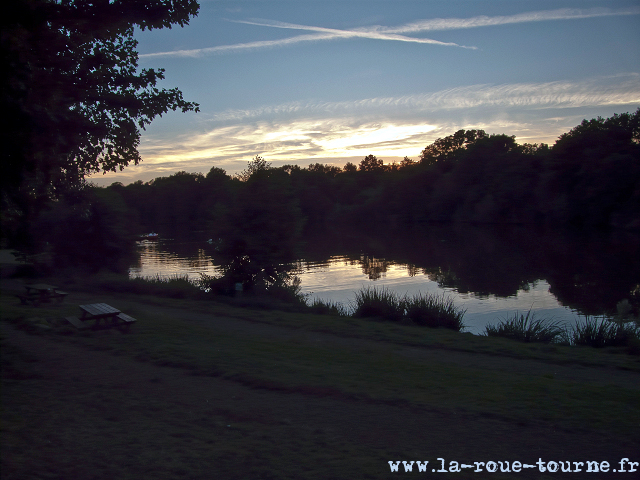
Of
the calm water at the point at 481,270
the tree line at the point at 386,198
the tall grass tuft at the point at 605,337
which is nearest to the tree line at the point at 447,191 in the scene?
the tree line at the point at 386,198

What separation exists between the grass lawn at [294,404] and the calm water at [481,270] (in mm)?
7616

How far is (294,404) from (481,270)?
2709cm

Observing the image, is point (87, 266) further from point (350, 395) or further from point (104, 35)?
point (350, 395)

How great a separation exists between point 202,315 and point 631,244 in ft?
136

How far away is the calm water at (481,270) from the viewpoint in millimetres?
20719

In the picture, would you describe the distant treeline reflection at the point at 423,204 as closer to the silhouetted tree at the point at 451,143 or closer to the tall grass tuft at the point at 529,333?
the silhouetted tree at the point at 451,143

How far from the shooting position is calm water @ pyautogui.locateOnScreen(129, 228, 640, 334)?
20.7 metres

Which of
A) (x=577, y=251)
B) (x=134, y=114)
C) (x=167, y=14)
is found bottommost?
(x=577, y=251)

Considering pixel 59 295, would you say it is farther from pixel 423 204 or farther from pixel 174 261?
pixel 423 204

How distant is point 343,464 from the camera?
4.62 meters

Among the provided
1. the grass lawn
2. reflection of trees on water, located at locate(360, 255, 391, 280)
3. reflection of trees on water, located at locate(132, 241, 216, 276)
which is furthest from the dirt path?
reflection of trees on water, located at locate(132, 241, 216, 276)

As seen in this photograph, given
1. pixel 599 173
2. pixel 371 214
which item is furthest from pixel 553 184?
pixel 371 214

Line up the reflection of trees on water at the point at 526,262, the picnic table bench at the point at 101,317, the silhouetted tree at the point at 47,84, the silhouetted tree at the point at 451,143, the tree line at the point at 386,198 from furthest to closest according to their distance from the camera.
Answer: the silhouetted tree at the point at 451,143 < the reflection of trees on water at the point at 526,262 < the tree line at the point at 386,198 < the picnic table bench at the point at 101,317 < the silhouetted tree at the point at 47,84

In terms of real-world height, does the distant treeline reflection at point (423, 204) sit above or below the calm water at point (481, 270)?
above
